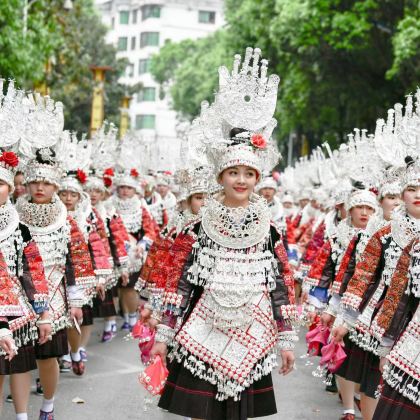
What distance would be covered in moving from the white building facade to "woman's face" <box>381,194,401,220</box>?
260 ft

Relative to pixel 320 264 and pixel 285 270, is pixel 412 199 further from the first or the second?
pixel 320 264

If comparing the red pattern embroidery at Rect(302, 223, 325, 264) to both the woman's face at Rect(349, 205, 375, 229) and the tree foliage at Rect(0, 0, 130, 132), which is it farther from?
the tree foliage at Rect(0, 0, 130, 132)

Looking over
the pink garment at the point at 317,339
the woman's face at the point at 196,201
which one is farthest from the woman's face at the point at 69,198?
the pink garment at the point at 317,339

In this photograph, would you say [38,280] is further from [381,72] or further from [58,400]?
[381,72]

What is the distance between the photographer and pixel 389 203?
25.1 feet

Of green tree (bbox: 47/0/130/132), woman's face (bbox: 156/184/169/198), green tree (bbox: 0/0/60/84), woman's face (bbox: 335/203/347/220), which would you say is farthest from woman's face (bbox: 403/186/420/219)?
green tree (bbox: 47/0/130/132)

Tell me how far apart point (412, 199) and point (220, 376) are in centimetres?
166

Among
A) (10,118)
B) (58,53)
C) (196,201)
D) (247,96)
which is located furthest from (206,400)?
(58,53)

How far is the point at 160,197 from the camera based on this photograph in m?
15.5

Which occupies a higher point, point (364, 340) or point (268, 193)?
point (268, 193)

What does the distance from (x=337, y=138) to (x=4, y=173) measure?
90.7 ft

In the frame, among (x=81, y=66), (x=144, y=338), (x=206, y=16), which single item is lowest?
(x=144, y=338)

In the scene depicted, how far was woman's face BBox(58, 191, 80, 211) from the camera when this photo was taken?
9.35 meters

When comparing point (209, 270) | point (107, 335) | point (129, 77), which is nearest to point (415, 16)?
point (107, 335)
